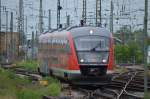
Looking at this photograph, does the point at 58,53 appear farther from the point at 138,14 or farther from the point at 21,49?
the point at 21,49

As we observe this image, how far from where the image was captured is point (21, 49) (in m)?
83.2

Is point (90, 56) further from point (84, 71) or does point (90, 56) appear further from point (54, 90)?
point (54, 90)

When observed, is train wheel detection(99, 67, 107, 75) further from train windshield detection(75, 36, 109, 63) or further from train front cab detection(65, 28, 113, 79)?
train windshield detection(75, 36, 109, 63)

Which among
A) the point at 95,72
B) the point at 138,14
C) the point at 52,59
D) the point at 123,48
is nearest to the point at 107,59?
the point at 95,72

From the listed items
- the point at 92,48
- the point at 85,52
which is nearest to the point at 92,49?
the point at 92,48

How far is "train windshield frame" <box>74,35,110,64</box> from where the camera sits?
78.4 ft

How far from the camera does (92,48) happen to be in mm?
24188

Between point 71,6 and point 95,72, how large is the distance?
32334 millimetres

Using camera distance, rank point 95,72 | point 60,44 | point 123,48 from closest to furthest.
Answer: point 95,72 < point 60,44 < point 123,48

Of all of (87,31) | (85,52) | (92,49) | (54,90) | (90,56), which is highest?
(87,31)

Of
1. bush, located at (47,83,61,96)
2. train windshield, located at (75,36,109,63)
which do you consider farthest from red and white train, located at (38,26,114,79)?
bush, located at (47,83,61,96)

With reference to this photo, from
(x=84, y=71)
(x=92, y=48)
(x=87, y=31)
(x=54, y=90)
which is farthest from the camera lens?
(x=87, y=31)

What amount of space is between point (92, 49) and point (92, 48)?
0.06 m

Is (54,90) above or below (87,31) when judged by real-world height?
below
